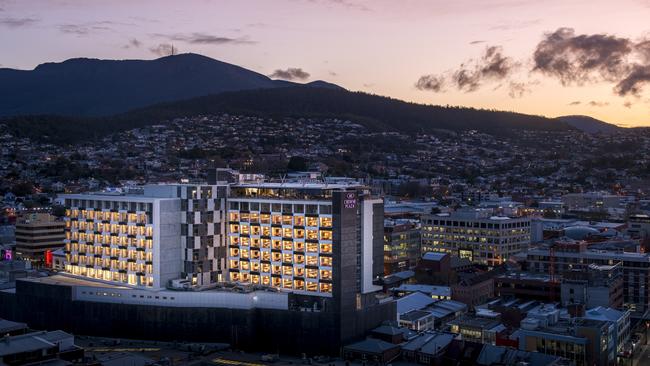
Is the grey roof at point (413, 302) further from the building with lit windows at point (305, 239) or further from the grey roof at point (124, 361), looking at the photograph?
the grey roof at point (124, 361)

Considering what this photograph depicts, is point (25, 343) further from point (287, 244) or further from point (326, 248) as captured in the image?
point (326, 248)

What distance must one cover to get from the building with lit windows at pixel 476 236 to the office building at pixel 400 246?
1.70 metres

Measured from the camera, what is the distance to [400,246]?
110250mm

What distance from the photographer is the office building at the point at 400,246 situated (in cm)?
10600

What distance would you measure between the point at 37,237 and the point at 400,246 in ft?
173

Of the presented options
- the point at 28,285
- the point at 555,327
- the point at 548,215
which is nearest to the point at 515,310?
the point at 555,327

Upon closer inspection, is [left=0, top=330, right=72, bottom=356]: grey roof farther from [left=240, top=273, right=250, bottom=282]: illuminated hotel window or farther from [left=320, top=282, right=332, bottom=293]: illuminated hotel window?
[left=320, top=282, right=332, bottom=293]: illuminated hotel window

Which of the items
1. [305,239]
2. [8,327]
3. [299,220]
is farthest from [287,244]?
[8,327]

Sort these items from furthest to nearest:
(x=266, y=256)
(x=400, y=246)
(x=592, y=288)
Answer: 1. (x=400, y=246)
2. (x=592, y=288)
3. (x=266, y=256)

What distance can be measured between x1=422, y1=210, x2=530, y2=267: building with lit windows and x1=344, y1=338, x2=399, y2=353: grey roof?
184 ft

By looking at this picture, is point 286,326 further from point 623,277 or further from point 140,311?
point 623,277

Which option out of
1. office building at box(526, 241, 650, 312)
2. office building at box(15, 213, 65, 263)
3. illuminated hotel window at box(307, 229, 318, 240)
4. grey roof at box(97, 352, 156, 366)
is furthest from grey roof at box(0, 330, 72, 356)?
office building at box(15, 213, 65, 263)

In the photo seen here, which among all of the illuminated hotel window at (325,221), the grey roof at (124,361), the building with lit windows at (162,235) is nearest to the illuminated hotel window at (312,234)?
the illuminated hotel window at (325,221)

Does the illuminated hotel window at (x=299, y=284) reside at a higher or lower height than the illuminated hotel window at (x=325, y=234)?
lower
